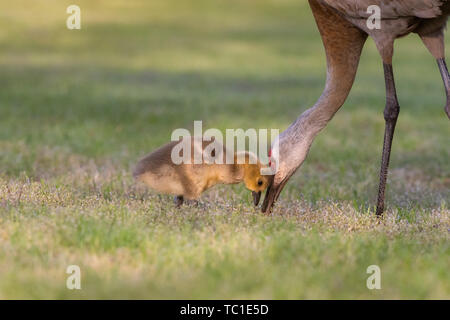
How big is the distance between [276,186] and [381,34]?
1.57 meters

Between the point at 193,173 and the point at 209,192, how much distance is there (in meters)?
1.36

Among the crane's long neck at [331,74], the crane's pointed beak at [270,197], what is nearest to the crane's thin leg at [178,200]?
the crane's pointed beak at [270,197]

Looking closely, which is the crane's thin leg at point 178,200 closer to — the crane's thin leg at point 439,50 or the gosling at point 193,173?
the gosling at point 193,173

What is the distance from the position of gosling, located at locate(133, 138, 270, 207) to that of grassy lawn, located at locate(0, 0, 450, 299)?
8.0 inches

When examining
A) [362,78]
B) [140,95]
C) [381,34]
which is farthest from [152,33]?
[381,34]

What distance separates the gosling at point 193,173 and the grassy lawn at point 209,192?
8.0 inches

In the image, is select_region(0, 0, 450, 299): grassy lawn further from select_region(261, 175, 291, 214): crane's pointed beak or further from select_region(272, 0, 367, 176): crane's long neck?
select_region(272, 0, 367, 176): crane's long neck

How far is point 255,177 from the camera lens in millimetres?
6641

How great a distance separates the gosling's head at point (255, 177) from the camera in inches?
261

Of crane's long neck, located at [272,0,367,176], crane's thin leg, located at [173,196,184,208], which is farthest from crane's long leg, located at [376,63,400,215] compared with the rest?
crane's thin leg, located at [173,196,184,208]

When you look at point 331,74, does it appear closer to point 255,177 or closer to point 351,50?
point 351,50

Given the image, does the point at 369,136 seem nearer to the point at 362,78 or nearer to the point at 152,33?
the point at 362,78

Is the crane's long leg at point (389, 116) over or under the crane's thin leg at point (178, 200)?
over
